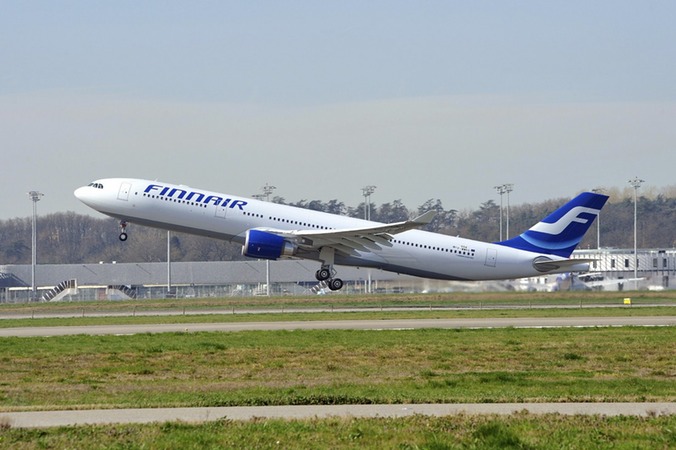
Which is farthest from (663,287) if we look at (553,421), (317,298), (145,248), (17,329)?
(145,248)

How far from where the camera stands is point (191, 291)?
97562 mm

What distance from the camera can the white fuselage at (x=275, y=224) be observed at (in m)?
50.2

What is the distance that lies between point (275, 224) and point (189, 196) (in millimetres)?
4672

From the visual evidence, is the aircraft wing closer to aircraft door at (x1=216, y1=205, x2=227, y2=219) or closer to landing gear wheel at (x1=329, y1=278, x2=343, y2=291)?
landing gear wheel at (x1=329, y1=278, x2=343, y2=291)

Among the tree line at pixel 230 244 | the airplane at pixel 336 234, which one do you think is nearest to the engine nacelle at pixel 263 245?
the airplane at pixel 336 234

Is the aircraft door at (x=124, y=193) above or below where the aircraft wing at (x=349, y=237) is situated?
above

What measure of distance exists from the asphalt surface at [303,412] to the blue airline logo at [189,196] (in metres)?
34.2

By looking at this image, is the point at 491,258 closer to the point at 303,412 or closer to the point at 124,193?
the point at 124,193

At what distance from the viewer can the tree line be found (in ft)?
474

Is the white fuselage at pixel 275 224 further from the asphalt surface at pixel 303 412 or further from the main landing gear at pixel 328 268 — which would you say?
the asphalt surface at pixel 303 412

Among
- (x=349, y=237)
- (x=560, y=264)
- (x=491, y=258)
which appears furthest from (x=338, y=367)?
(x=560, y=264)

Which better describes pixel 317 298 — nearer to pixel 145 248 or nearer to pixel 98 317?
pixel 98 317

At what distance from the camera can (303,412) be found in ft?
53.1

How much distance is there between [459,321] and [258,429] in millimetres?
28041
